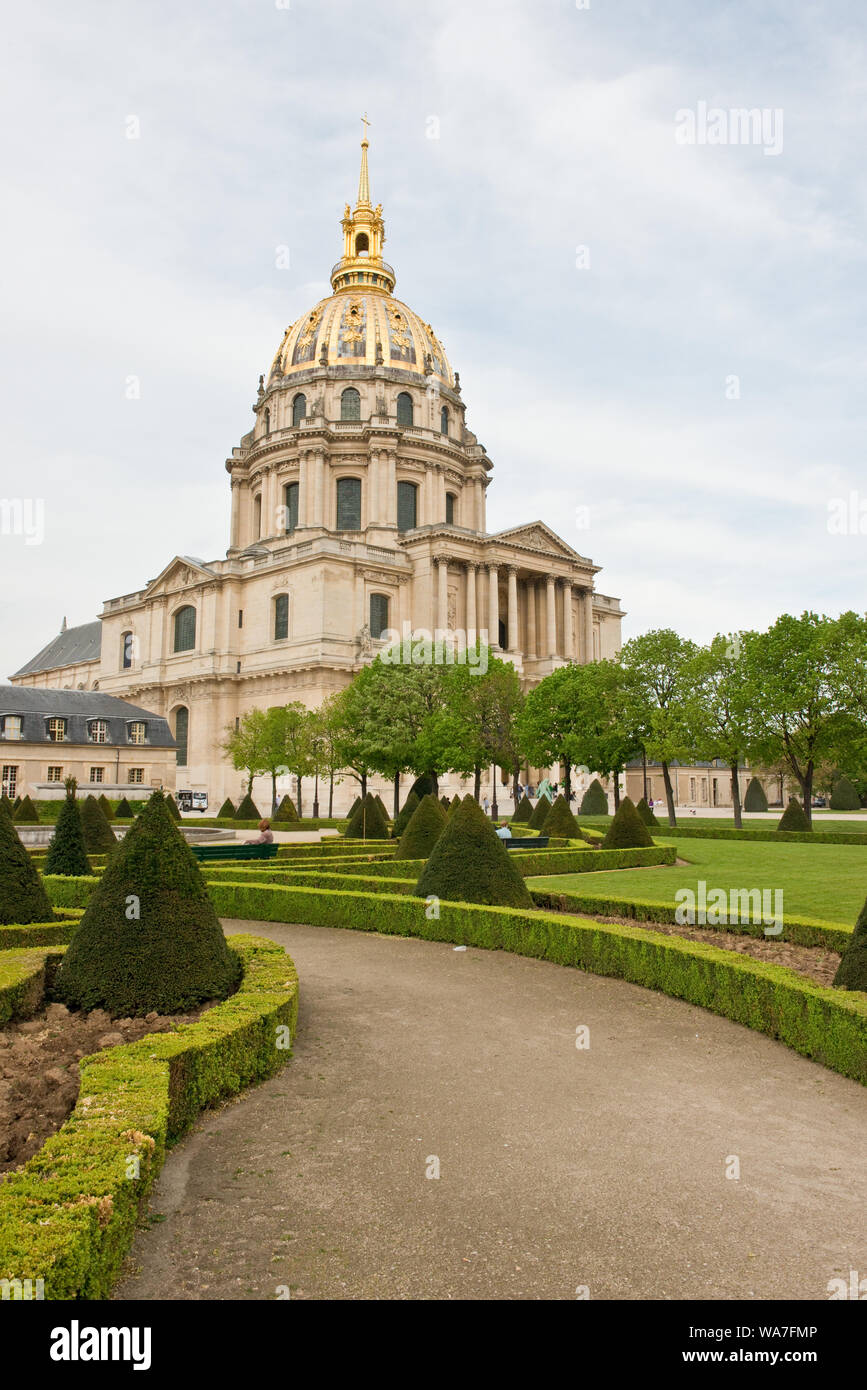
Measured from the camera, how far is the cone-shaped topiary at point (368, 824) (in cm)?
3397

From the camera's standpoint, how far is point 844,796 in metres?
69.8

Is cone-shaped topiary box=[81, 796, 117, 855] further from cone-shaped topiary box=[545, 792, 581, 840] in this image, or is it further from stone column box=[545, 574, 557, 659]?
stone column box=[545, 574, 557, 659]

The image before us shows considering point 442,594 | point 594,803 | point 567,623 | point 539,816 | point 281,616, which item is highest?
point 442,594

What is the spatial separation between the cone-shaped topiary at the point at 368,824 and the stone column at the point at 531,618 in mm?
42207

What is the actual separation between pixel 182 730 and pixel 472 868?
6085 centimetres

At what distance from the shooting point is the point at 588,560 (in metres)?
79.4

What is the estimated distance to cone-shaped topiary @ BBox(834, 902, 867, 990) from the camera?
9.17 metres

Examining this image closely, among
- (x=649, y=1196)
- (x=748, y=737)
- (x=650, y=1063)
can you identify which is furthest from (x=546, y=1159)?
(x=748, y=737)

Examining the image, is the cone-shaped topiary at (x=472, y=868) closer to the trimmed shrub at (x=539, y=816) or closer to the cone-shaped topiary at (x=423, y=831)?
the cone-shaped topiary at (x=423, y=831)

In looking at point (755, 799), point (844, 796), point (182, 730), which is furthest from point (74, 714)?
point (844, 796)

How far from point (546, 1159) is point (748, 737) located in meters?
38.5

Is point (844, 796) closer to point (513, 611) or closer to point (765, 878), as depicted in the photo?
point (513, 611)

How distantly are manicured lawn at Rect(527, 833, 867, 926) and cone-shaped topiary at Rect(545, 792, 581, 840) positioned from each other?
3.80m

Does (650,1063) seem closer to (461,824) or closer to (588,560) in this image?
(461,824)
